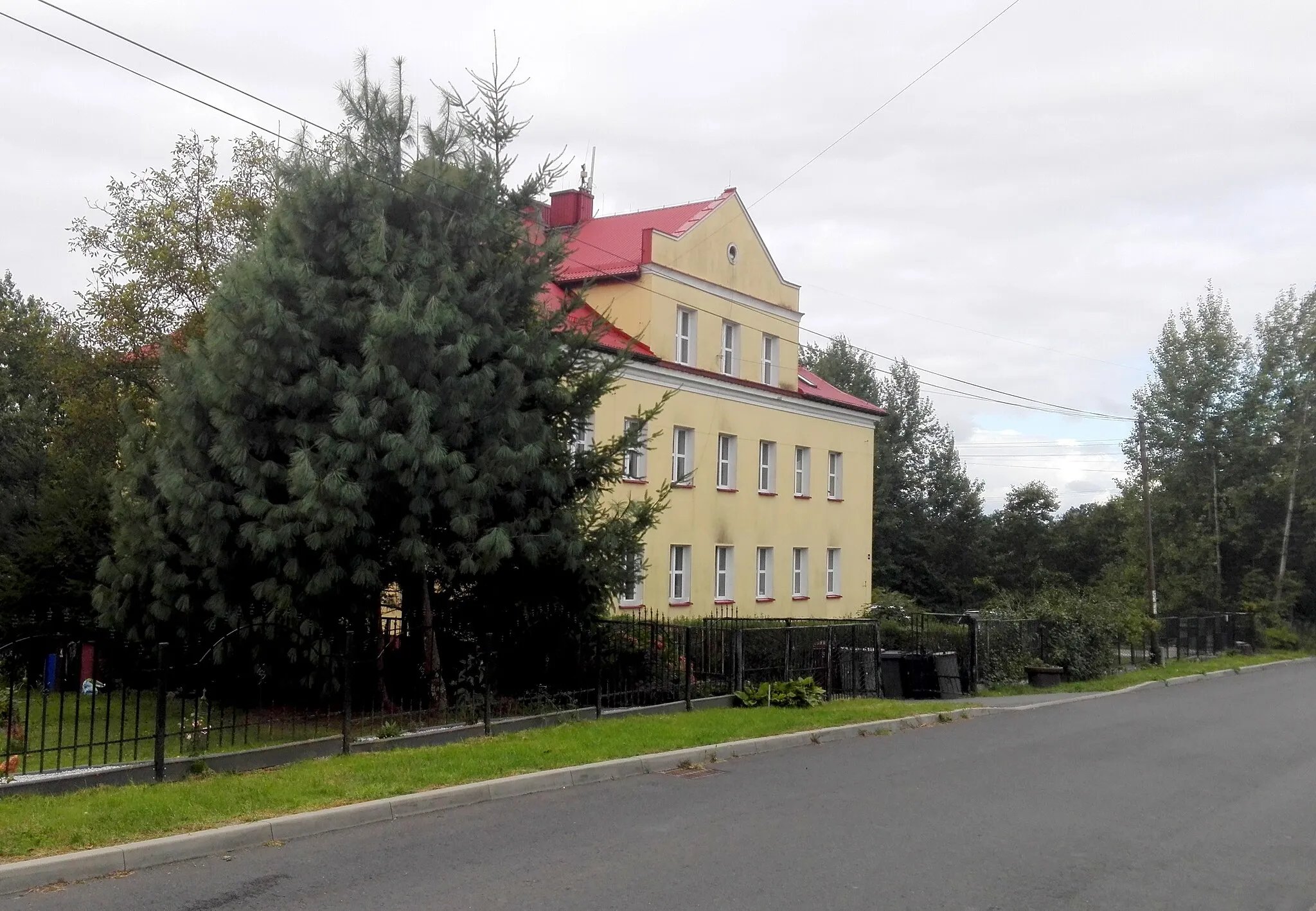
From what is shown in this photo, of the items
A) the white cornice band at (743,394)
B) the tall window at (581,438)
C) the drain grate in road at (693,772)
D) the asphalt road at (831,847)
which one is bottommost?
the drain grate in road at (693,772)

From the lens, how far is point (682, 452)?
32.7 meters

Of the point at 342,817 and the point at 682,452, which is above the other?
the point at 682,452

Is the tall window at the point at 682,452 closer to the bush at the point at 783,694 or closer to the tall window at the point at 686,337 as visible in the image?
the tall window at the point at 686,337

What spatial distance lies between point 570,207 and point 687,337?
6.01 meters

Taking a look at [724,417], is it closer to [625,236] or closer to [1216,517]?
[625,236]

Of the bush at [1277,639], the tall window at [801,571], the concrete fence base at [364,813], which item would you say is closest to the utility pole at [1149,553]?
the tall window at [801,571]

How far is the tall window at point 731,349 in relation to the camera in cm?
3403

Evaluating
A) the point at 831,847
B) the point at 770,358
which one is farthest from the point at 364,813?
the point at 770,358

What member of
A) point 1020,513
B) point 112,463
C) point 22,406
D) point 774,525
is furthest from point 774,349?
point 1020,513

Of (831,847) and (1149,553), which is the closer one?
(831,847)

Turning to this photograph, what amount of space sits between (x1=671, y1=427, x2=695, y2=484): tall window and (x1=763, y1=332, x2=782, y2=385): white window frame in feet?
13.5

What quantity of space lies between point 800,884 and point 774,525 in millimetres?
28921

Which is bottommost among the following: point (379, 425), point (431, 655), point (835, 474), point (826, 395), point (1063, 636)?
point (1063, 636)

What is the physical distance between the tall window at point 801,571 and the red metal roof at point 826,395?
489 centimetres
